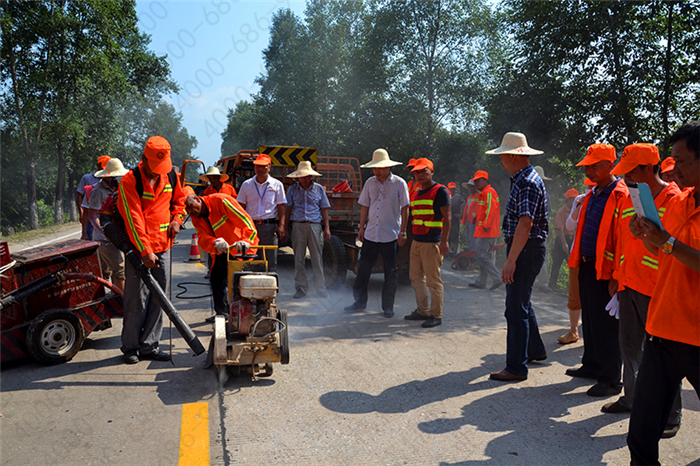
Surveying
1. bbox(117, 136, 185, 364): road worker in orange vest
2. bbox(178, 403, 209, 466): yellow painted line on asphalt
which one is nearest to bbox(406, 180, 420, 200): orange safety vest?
bbox(117, 136, 185, 364): road worker in orange vest

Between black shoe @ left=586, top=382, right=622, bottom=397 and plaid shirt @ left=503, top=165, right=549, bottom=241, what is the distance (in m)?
1.30

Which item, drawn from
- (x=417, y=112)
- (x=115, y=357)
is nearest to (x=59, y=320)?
(x=115, y=357)

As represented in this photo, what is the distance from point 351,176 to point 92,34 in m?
20.9

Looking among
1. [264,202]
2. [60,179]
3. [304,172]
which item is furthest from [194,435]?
[60,179]

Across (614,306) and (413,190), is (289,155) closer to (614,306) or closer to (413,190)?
(413,190)

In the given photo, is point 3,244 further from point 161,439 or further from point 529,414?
point 529,414

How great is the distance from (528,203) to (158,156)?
11.0 feet

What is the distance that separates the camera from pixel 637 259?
326cm

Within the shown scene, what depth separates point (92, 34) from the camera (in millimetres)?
25062

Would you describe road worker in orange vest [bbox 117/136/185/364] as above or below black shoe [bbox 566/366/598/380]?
above

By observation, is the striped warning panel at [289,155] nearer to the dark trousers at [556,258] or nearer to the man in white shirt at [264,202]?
the man in white shirt at [264,202]

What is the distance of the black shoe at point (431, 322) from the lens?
579cm

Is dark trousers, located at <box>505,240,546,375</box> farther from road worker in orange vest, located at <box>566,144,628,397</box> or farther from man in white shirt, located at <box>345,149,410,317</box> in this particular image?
man in white shirt, located at <box>345,149,410,317</box>

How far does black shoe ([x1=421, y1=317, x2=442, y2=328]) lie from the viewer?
579 cm
